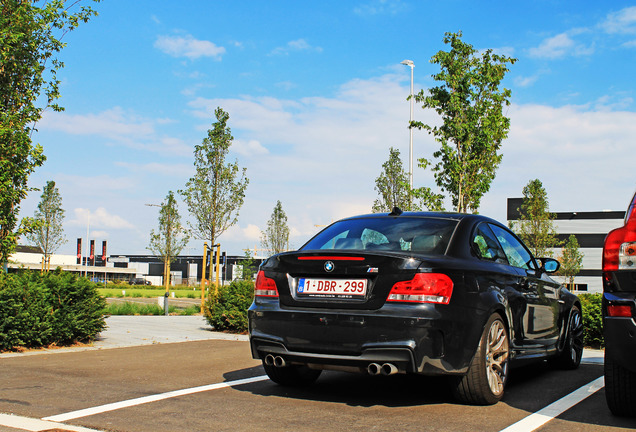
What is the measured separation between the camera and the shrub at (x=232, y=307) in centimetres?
1285

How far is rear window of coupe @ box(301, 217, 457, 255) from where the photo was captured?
17.8 ft

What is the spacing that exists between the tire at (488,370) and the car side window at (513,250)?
109cm

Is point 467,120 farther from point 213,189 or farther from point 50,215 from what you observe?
point 50,215

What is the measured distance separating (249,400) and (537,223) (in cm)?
4732

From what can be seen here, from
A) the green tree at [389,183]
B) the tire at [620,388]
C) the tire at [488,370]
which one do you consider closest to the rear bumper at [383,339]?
the tire at [488,370]

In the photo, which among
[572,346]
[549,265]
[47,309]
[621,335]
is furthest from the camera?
[47,309]

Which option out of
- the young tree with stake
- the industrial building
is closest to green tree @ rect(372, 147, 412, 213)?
the young tree with stake

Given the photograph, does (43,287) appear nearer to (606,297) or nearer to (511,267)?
(511,267)

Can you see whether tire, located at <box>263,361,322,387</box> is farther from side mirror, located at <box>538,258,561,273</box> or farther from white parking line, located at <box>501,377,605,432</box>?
side mirror, located at <box>538,258,561,273</box>

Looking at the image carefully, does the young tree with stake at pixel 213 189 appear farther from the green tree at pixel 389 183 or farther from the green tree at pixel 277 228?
the green tree at pixel 277 228

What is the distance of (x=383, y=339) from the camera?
4.71m

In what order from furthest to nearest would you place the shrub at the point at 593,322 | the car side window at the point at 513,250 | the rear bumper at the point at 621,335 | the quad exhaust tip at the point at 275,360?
the shrub at the point at 593,322, the car side window at the point at 513,250, the quad exhaust tip at the point at 275,360, the rear bumper at the point at 621,335

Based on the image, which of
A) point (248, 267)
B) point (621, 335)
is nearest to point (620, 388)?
point (621, 335)

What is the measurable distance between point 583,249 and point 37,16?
78329 mm
